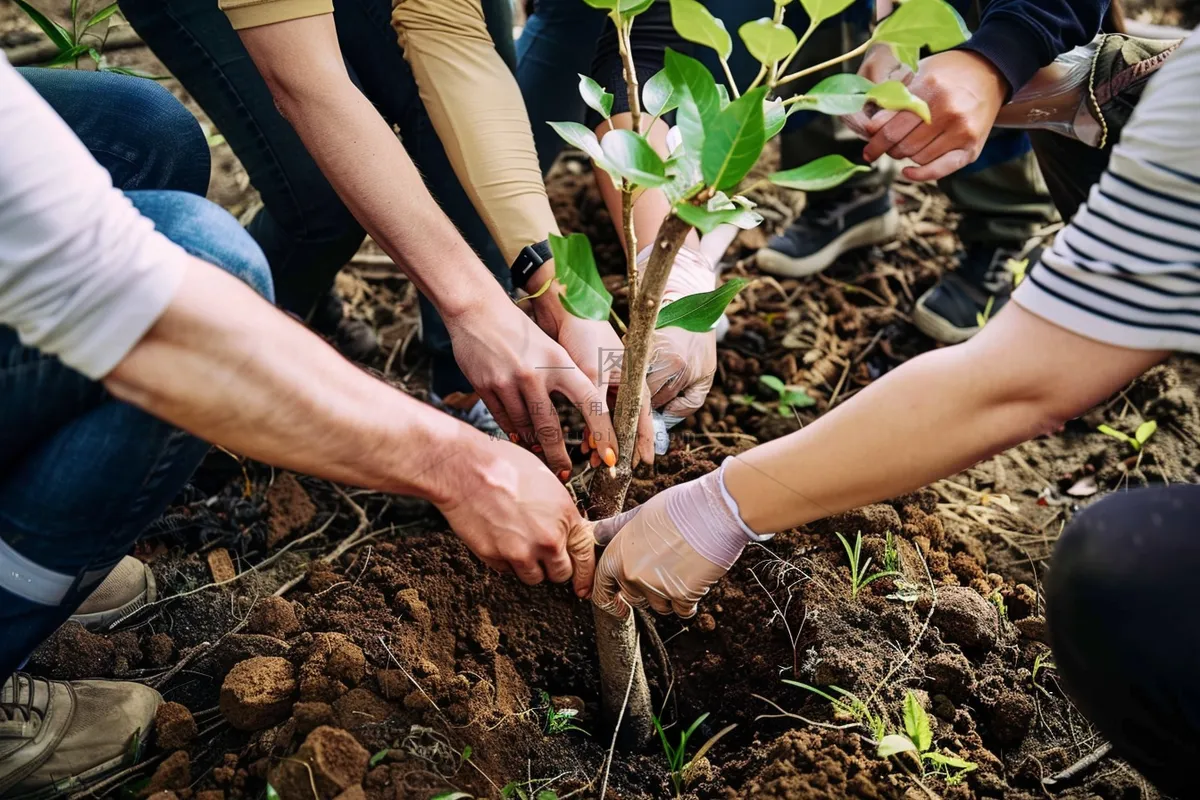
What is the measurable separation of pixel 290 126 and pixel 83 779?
118 cm

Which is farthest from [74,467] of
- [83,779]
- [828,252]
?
[828,252]

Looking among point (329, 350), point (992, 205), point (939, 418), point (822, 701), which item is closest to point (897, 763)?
point (822, 701)

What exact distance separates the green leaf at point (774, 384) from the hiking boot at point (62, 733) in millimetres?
1313

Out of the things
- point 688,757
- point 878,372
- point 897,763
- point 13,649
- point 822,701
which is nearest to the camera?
point 13,649

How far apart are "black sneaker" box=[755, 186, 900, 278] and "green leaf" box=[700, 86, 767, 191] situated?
148 centimetres

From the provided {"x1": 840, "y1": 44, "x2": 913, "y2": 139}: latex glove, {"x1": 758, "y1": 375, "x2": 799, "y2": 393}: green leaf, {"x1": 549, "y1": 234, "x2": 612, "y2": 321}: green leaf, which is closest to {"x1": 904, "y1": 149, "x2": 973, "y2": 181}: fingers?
{"x1": 840, "y1": 44, "x2": 913, "y2": 139}: latex glove

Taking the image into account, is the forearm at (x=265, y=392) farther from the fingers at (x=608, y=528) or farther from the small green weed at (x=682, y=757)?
the small green weed at (x=682, y=757)

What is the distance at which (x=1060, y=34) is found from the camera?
4.83ft

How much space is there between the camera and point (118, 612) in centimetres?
149

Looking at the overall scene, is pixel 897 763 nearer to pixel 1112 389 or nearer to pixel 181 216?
pixel 1112 389

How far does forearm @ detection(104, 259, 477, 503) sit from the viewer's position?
865 millimetres

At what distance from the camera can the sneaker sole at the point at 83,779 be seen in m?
1.21

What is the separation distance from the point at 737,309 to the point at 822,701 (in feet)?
3.80

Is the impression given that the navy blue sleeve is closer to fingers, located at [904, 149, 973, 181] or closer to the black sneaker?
fingers, located at [904, 149, 973, 181]
